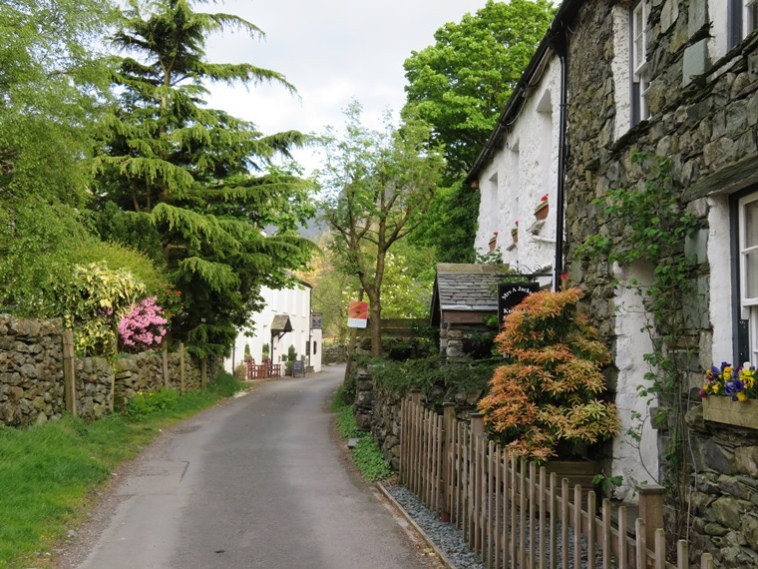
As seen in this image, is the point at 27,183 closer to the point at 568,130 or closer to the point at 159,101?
the point at 568,130

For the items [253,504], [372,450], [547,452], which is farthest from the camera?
[372,450]

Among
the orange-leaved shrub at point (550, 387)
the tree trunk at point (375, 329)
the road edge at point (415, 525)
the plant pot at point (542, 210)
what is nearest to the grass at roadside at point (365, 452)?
the road edge at point (415, 525)

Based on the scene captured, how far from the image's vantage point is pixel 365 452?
1277 cm

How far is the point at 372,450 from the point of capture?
12.8m

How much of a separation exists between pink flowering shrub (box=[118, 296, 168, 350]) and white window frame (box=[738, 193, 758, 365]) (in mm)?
14528

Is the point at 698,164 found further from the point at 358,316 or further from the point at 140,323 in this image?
the point at 140,323

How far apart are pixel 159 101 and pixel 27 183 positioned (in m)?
11.9

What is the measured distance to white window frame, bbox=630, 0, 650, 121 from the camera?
769cm

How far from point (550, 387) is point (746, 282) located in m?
2.64

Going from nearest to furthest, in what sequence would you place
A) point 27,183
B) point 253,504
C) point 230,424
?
point 253,504 → point 27,183 → point 230,424

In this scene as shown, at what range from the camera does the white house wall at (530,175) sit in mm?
10711

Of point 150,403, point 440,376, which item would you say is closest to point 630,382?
point 440,376

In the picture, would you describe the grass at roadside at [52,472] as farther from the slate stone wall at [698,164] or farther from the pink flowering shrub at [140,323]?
the slate stone wall at [698,164]

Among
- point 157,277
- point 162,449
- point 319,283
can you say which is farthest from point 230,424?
point 319,283
